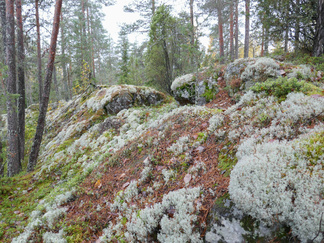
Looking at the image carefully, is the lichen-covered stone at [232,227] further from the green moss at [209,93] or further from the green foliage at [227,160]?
the green moss at [209,93]

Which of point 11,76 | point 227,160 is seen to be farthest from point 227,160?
point 11,76

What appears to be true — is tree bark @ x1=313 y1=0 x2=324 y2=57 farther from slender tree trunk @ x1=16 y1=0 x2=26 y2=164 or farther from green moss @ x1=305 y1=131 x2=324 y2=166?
slender tree trunk @ x1=16 y1=0 x2=26 y2=164

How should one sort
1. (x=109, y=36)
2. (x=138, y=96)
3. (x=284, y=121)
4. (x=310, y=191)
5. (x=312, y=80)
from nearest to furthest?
(x=310, y=191), (x=284, y=121), (x=312, y=80), (x=138, y=96), (x=109, y=36)

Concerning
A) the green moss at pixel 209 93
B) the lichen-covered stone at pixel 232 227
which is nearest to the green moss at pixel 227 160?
the lichen-covered stone at pixel 232 227

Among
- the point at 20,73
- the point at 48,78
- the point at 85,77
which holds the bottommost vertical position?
the point at 48,78

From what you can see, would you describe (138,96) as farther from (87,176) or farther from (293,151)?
(293,151)

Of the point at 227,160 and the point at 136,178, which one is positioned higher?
the point at 227,160

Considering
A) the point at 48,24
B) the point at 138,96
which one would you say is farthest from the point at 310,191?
the point at 48,24

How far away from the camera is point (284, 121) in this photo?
3.14 meters

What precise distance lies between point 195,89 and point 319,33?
761 centimetres

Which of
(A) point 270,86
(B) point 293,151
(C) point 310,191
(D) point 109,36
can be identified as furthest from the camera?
(D) point 109,36

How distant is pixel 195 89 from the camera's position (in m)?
7.90

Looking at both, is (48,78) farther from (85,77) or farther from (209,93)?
(85,77)

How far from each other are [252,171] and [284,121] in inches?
54.9
